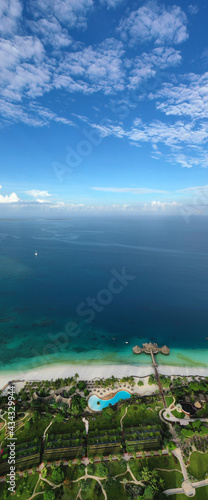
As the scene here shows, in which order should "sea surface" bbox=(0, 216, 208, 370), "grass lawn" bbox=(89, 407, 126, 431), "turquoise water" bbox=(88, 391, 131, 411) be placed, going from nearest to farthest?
"grass lawn" bbox=(89, 407, 126, 431) → "turquoise water" bbox=(88, 391, 131, 411) → "sea surface" bbox=(0, 216, 208, 370)

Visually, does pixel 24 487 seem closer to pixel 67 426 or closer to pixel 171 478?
pixel 67 426

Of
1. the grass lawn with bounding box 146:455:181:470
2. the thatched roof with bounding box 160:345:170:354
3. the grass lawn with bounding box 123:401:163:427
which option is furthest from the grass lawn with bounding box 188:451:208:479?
the thatched roof with bounding box 160:345:170:354

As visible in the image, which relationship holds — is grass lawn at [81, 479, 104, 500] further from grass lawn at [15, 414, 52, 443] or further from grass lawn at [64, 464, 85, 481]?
grass lawn at [15, 414, 52, 443]

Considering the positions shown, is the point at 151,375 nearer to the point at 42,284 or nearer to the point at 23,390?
the point at 23,390

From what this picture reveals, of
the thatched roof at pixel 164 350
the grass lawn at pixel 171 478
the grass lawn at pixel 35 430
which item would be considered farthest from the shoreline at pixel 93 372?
the grass lawn at pixel 171 478

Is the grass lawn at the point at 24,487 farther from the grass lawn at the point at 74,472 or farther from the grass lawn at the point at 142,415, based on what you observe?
the grass lawn at the point at 142,415

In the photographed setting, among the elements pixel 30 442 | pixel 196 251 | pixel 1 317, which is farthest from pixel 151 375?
pixel 196 251
